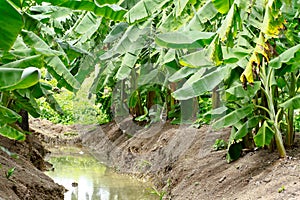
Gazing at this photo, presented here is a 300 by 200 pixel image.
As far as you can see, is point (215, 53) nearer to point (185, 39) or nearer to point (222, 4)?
point (222, 4)

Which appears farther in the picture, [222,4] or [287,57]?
[287,57]

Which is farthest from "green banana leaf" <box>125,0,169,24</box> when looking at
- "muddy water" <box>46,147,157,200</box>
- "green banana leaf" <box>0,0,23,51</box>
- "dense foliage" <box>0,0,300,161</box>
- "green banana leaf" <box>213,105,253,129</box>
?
"muddy water" <box>46,147,157,200</box>

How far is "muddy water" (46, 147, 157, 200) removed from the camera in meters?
8.13

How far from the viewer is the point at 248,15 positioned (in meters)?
5.30

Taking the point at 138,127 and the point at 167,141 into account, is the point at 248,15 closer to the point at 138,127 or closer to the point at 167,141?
the point at 167,141

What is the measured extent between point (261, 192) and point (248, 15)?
6.05 ft

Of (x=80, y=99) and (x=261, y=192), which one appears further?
(x=80, y=99)

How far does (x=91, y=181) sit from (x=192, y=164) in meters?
2.69

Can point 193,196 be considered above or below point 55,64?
below

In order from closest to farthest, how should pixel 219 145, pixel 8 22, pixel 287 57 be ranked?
pixel 8 22 < pixel 287 57 < pixel 219 145

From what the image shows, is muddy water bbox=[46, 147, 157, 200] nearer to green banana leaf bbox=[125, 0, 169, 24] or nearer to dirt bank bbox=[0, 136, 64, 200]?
dirt bank bbox=[0, 136, 64, 200]

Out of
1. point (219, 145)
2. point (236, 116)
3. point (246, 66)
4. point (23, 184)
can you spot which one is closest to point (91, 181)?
point (219, 145)

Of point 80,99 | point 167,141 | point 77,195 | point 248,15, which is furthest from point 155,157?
point 80,99

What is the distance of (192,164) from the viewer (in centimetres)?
754
